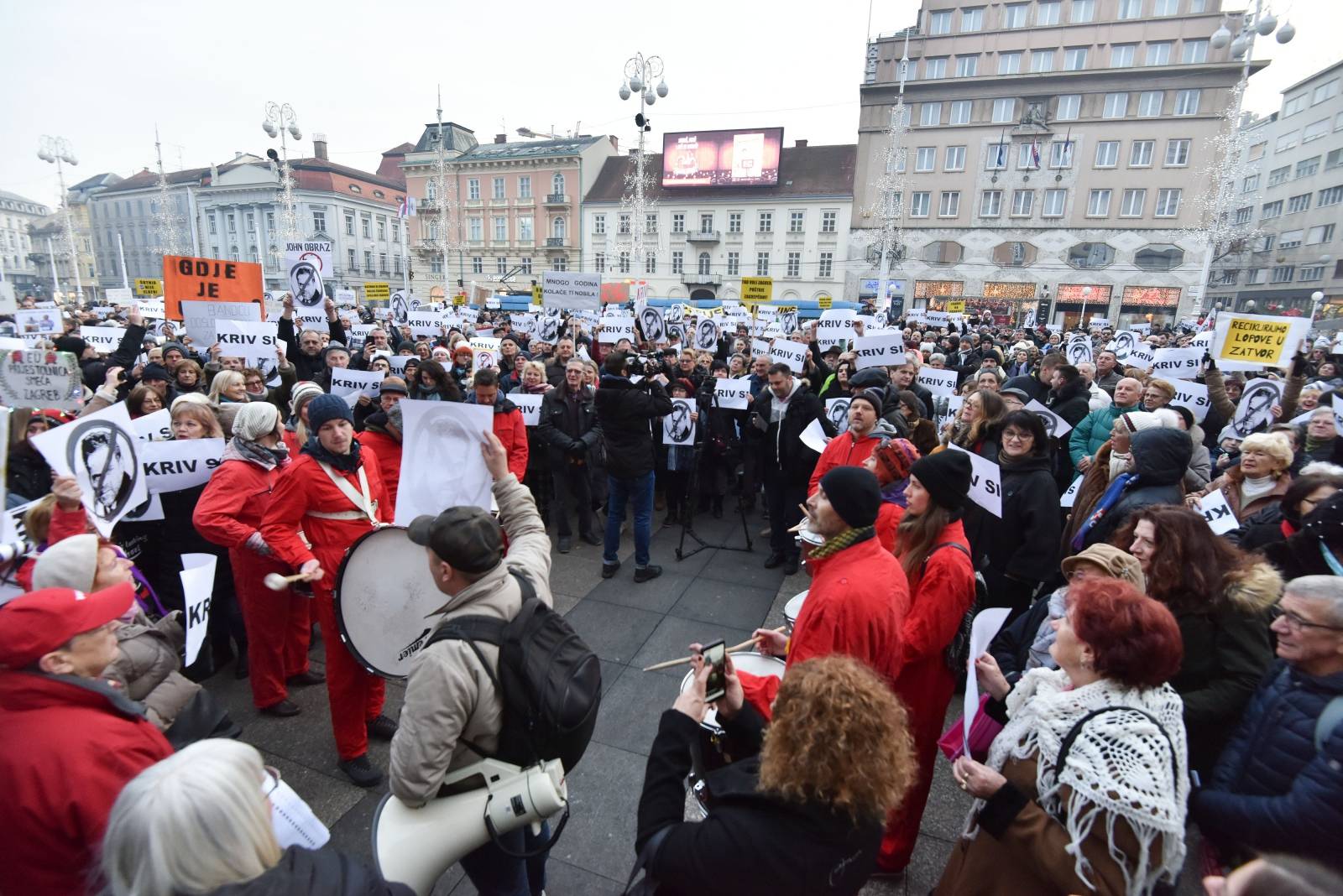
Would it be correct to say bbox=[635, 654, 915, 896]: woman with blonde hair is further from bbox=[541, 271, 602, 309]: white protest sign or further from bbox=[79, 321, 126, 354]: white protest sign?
bbox=[79, 321, 126, 354]: white protest sign

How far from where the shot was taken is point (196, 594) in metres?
3.05

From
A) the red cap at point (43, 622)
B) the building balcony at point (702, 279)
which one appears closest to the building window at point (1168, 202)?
the building balcony at point (702, 279)

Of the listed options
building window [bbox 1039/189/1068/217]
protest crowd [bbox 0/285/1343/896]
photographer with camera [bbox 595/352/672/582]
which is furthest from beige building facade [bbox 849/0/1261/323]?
protest crowd [bbox 0/285/1343/896]

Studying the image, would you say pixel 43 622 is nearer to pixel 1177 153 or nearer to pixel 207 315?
pixel 207 315

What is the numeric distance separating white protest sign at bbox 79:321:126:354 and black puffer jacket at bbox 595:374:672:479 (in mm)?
8932

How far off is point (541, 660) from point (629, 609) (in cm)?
342

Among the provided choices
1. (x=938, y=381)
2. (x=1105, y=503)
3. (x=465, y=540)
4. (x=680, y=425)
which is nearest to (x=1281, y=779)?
(x=1105, y=503)

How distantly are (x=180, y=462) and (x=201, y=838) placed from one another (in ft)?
12.3

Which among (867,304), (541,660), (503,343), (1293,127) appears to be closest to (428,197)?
(867,304)

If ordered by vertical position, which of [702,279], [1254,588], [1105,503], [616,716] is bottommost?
[616,716]

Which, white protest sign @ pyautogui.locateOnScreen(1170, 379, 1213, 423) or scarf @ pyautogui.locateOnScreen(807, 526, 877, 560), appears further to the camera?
white protest sign @ pyautogui.locateOnScreen(1170, 379, 1213, 423)

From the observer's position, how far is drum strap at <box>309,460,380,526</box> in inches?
137

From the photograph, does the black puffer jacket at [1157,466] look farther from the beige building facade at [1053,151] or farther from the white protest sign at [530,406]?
the beige building facade at [1053,151]

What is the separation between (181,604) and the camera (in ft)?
14.7
